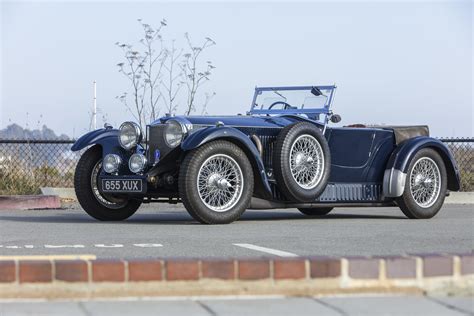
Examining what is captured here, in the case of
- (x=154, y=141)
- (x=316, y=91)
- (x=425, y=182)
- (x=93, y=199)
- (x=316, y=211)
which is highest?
(x=316, y=91)

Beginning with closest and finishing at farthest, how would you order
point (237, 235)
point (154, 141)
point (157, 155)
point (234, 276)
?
point (234, 276)
point (237, 235)
point (157, 155)
point (154, 141)

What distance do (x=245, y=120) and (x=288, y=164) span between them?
900 millimetres

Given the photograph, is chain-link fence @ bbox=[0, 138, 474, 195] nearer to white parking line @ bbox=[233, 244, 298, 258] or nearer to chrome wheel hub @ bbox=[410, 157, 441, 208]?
chrome wheel hub @ bbox=[410, 157, 441, 208]

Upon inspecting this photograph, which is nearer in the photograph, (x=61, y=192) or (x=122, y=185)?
(x=122, y=185)

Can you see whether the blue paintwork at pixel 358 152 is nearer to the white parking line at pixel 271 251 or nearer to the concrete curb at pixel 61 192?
the white parking line at pixel 271 251

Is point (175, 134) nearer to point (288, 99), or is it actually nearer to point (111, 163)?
point (111, 163)

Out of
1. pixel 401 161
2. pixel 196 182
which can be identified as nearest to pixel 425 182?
pixel 401 161

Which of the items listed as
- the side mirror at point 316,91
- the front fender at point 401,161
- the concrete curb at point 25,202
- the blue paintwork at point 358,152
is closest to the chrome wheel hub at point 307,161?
the blue paintwork at point 358,152

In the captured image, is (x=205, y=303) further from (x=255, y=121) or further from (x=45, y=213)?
(x=45, y=213)

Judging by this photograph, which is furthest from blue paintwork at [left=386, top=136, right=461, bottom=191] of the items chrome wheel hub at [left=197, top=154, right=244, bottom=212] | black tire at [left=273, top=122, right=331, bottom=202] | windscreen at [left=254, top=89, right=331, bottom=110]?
chrome wheel hub at [left=197, top=154, right=244, bottom=212]

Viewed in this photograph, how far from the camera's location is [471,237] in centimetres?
935

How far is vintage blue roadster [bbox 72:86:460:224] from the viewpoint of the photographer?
10.8 meters

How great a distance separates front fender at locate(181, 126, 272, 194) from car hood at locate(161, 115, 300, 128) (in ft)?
1.41

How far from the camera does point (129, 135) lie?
11516 mm
